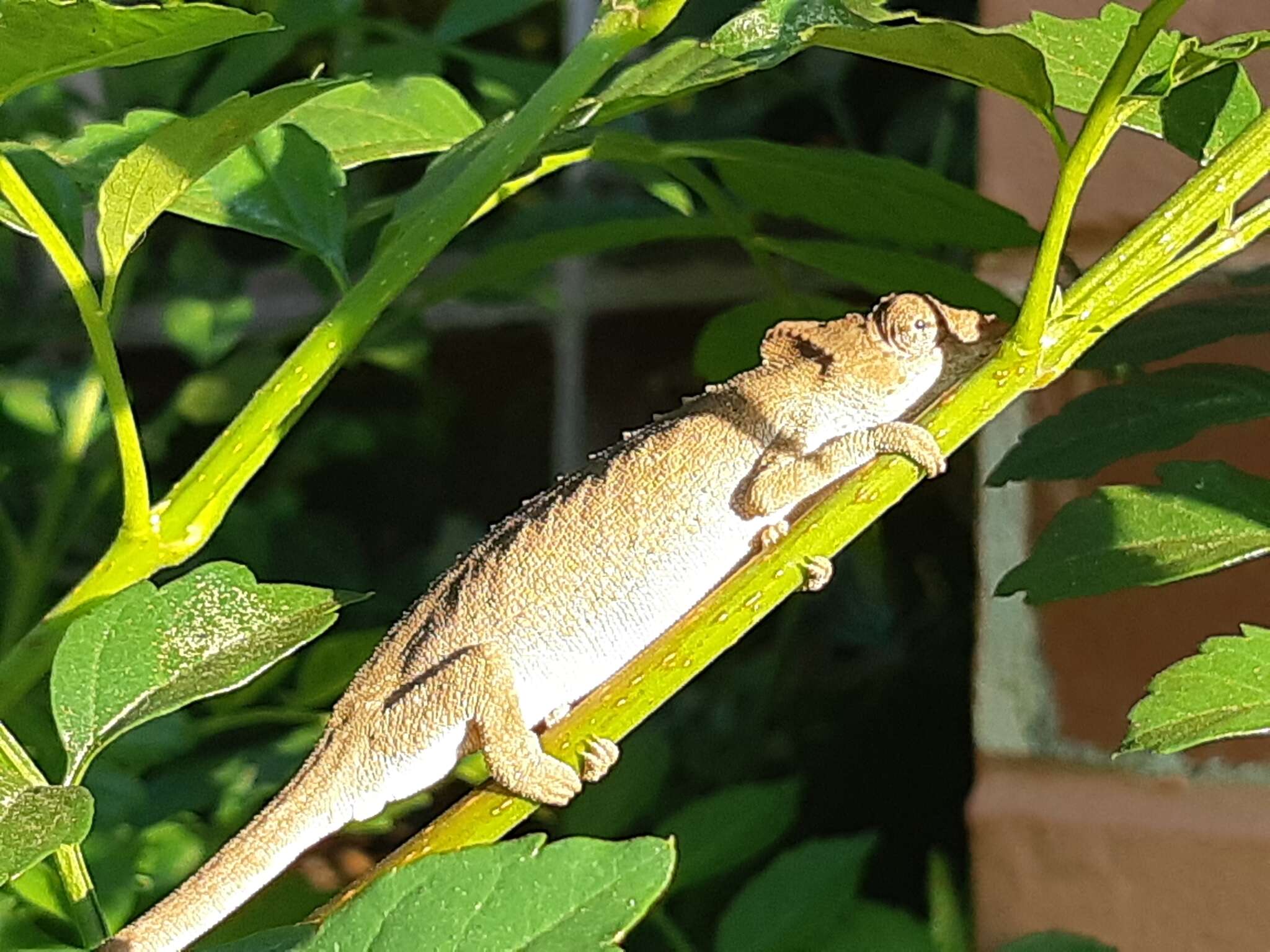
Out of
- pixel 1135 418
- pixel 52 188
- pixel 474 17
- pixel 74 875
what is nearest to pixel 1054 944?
pixel 1135 418

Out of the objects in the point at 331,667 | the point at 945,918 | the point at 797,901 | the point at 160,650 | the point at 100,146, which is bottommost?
the point at 945,918

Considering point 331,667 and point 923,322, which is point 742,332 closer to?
point 923,322

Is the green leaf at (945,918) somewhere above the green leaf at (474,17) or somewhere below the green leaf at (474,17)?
below

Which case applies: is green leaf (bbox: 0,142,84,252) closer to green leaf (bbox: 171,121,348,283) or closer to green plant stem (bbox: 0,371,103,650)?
green leaf (bbox: 171,121,348,283)

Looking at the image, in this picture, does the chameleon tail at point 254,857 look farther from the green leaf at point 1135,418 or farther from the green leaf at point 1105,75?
the green leaf at point 1105,75

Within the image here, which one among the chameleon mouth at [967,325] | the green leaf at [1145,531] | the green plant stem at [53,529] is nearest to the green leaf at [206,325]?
the green plant stem at [53,529]

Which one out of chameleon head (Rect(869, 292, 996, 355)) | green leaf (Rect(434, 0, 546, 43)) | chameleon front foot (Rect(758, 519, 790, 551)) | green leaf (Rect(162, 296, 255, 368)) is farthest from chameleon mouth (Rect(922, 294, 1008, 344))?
green leaf (Rect(162, 296, 255, 368))

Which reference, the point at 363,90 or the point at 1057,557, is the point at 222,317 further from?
the point at 1057,557
